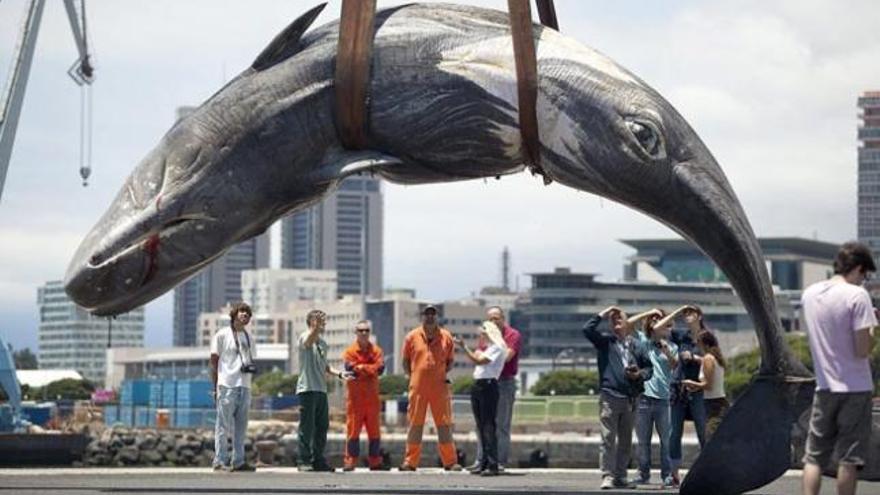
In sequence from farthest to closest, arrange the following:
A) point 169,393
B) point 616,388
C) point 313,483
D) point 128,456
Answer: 1. point 169,393
2. point 128,456
3. point 616,388
4. point 313,483

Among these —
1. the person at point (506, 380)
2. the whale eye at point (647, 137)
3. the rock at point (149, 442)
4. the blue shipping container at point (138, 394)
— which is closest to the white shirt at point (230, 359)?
the person at point (506, 380)

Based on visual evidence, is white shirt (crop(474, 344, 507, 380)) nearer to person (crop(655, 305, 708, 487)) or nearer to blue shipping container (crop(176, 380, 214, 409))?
person (crop(655, 305, 708, 487))

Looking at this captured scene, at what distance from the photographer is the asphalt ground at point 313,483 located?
68.8ft

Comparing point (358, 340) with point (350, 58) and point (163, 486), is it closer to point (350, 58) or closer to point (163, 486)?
point (163, 486)

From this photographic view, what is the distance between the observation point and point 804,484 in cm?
1636

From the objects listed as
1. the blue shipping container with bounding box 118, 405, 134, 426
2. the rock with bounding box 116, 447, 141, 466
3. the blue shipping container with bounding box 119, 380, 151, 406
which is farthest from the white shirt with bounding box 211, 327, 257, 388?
the blue shipping container with bounding box 119, 380, 151, 406

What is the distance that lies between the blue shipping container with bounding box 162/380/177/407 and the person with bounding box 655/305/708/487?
123233mm

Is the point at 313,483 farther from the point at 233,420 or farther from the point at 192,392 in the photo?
the point at 192,392

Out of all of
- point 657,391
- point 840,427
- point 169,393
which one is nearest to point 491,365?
point 657,391

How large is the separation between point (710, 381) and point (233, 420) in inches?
234

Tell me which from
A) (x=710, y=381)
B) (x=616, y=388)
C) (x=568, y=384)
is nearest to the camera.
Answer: (x=616, y=388)

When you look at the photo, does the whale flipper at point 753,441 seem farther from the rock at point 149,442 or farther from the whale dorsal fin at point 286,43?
the rock at point 149,442

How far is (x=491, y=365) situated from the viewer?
26781mm

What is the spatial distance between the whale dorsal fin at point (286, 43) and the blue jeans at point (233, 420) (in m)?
8.11
